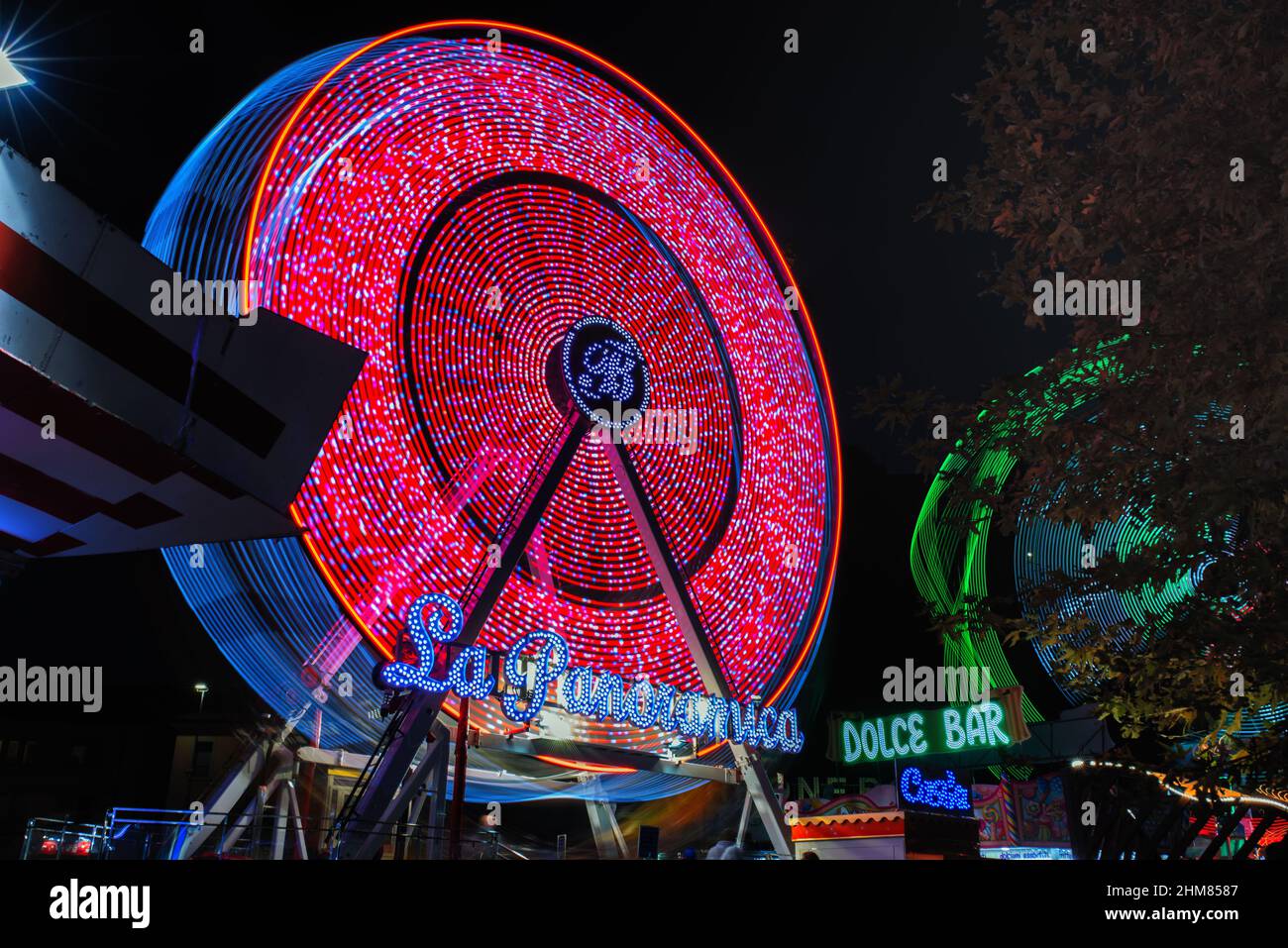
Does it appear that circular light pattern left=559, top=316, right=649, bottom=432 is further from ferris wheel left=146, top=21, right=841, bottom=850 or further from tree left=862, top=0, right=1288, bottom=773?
tree left=862, top=0, right=1288, bottom=773

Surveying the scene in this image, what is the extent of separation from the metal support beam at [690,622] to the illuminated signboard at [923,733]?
10.6 meters

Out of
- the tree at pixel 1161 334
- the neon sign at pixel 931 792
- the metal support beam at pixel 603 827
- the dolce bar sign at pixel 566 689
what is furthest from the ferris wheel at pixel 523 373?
the tree at pixel 1161 334

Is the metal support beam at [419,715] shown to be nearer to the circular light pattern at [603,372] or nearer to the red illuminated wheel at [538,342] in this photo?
the red illuminated wheel at [538,342]

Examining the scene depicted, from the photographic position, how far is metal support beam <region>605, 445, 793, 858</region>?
17.5m

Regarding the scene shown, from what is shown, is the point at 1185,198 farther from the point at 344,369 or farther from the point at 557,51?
the point at 557,51

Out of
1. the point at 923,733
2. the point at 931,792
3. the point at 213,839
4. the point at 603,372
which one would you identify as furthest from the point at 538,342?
the point at 923,733

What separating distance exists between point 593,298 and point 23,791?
3869 cm

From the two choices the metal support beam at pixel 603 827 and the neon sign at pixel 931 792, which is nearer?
the metal support beam at pixel 603 827

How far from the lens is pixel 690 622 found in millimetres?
17703

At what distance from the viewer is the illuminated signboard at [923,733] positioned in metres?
26.8

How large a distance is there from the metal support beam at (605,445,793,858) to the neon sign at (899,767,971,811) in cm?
232

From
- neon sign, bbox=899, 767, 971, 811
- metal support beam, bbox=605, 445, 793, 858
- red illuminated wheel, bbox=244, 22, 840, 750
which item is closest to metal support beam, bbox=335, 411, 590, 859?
red illuminated wheel, bbox=244, 22, 840, 750

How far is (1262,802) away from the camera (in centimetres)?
794
